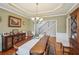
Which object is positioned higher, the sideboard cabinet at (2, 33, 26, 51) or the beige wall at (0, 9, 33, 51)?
the beige wall at (0, 9, 33, 51)

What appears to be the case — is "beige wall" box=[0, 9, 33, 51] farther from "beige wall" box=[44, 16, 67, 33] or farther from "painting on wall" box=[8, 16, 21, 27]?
"beige wall" box=[44, 16, 67, 33]

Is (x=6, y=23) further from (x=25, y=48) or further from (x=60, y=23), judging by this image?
(x=60, y=23)

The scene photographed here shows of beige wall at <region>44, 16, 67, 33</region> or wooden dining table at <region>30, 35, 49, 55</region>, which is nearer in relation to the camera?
wooden dining table at <region>30, 35, 49, 55</region>

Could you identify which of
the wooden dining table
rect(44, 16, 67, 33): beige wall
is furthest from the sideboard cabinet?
rect(44, 16, 67, 33): beige wall

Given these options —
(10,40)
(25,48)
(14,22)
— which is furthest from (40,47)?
(14,22)

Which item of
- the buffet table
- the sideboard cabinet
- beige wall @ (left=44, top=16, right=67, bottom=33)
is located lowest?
the buffet table

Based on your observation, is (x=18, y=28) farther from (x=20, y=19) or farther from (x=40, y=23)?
(x=40, y=23)

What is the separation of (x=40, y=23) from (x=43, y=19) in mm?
104

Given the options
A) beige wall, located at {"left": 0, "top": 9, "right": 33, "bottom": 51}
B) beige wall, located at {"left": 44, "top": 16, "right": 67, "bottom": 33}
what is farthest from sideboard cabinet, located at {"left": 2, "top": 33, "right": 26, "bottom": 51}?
beige wall, located at {"left": 44, "top": 16, "right": 67, "bottom": 33}

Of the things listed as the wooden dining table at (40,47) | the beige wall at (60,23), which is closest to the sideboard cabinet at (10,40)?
the wooden dining table at (40,47)

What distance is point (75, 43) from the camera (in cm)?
214

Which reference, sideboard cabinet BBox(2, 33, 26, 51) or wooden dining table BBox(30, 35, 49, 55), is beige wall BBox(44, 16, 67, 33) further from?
sideboard cabinet BBox(2, 33, 26, 51)

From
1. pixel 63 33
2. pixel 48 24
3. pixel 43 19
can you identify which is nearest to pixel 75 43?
pixel 63 33

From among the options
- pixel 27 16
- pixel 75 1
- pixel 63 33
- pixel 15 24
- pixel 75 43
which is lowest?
pixel 75 43
